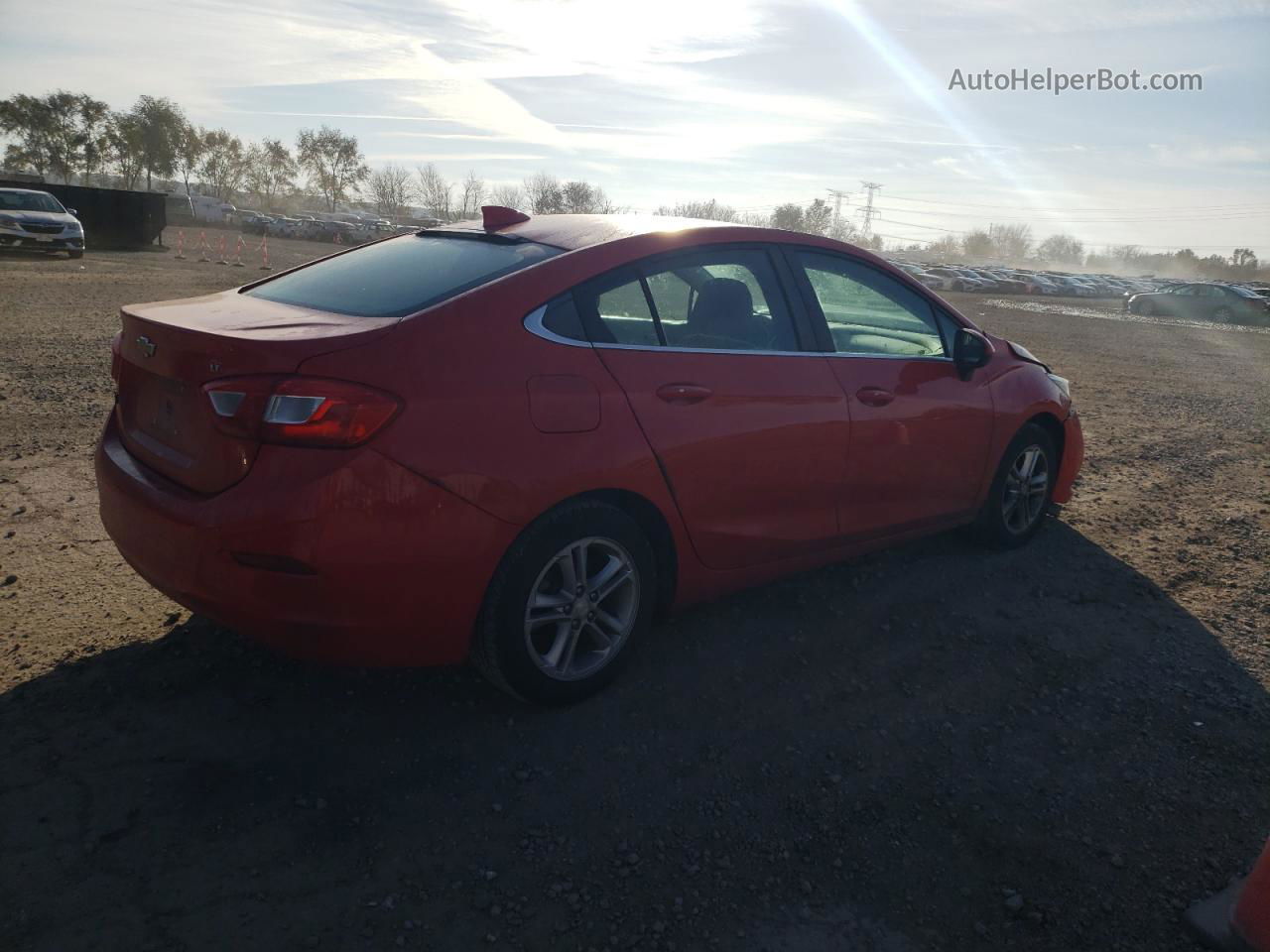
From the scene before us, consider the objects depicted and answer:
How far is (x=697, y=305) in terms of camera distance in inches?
142

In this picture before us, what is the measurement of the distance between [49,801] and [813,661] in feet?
8.65

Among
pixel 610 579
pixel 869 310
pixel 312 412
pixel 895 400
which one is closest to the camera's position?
pixel 312 412

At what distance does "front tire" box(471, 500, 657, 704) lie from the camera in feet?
9.68

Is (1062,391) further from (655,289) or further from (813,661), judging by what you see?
(655,289)

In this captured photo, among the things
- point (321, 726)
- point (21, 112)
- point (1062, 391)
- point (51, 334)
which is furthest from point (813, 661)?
point (21, 112)

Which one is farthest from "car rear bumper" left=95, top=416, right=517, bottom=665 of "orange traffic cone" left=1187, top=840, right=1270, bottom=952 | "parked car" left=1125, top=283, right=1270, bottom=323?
"parked car" left=1125, top=283, right=1270, bottom=323

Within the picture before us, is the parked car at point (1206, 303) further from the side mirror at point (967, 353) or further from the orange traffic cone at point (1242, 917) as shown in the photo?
the orange traffic cone at point (1242, 917)

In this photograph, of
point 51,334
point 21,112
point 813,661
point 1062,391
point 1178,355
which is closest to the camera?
point 813,661

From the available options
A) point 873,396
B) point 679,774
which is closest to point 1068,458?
point 873,396

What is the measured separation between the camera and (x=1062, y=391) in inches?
207

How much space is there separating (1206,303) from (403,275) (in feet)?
136

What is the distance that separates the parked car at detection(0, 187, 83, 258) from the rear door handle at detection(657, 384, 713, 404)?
25.4 metres

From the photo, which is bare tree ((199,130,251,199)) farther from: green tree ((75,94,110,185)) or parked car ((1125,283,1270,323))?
parked car ((1125,283,1270,323))

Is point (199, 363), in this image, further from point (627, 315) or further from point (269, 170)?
point (269, 170)
